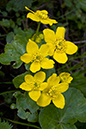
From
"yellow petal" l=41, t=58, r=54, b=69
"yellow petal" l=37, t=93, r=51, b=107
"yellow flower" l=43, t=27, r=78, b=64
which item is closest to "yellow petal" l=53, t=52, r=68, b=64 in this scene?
"yellow flower" l=43, t=27, r=78, b=64

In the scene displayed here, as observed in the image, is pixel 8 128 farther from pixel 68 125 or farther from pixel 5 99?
pixel 68 125

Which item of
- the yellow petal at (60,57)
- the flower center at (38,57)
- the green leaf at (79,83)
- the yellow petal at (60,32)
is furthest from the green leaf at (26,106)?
the yellow petal at (60,32)

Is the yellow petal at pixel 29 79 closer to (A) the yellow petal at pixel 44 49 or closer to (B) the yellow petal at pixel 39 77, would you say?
(B) the yellow petal at pixel 39 77

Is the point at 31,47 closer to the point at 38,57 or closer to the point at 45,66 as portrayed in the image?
the point at 38,57

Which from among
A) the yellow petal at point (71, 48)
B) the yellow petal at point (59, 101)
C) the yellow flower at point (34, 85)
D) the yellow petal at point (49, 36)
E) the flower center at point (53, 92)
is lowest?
the yellow petal at point (59, 101)

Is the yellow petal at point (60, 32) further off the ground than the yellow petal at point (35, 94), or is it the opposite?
the yellow petal at point (60, 32)

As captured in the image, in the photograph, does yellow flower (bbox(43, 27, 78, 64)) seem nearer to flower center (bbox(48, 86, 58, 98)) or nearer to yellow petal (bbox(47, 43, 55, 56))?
yellow petal (bbox(47, 43, 55, 56))

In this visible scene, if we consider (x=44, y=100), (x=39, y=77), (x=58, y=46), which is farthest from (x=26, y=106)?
(x=58, y=46)
